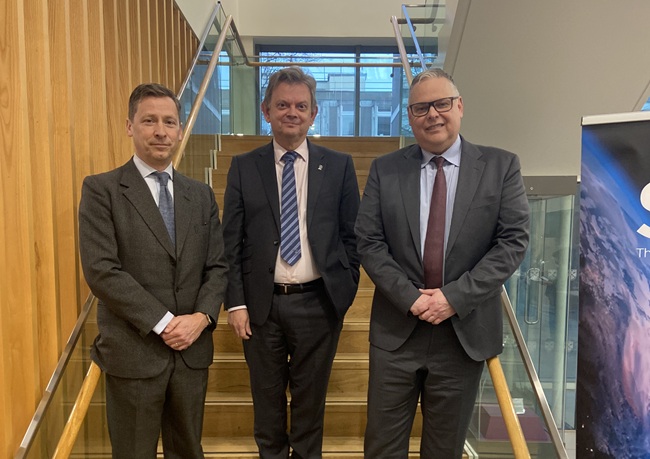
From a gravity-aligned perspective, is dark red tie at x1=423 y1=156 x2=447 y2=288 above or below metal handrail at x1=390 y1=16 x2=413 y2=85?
below

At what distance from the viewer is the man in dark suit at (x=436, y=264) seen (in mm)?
1766

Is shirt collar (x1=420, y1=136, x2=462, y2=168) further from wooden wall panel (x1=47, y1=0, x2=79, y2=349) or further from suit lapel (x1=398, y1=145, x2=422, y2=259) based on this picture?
wooden wall panel (x1=47, y1=0, x2=79, y2=349)

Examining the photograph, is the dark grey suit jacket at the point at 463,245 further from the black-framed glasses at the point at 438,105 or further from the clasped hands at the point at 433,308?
the black-framed glasses at the point at 438,105

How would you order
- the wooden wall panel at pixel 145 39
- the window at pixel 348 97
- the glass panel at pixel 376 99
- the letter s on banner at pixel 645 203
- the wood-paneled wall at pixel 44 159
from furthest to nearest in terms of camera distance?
the window at pixel 348 97, the glass panel at pixel 376 99, the wooden wall panel at pixel 145 39, the wood-paneled wall at pixel 44 159, the letter s on banner at pixel 645 203

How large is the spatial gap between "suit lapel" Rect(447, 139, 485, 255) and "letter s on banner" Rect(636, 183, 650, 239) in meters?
0.50

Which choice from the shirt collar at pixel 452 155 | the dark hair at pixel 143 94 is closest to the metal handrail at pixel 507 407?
the shirt collar at pixel 452 155

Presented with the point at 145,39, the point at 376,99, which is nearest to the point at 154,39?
the point at 145,39

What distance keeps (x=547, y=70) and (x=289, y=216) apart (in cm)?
219

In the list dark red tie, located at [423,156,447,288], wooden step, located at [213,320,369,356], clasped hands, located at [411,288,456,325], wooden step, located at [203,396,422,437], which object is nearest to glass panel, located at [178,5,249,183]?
wooden step, located at [213,320,369,356]

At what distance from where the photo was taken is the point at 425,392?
189 centimetres

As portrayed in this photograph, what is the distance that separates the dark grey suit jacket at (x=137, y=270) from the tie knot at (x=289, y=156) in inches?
18.5

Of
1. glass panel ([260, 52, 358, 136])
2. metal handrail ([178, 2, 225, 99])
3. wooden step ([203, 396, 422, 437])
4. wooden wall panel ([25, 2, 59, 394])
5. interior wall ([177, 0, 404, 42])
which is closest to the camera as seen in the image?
wooden wall panel ([25, 2, 59, 394])

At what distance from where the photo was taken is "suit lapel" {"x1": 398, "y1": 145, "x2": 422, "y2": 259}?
182cm

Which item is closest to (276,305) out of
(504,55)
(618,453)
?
(618,453)
